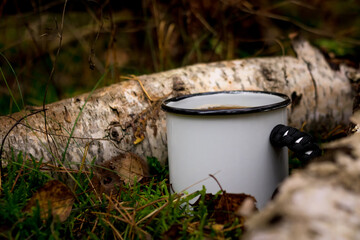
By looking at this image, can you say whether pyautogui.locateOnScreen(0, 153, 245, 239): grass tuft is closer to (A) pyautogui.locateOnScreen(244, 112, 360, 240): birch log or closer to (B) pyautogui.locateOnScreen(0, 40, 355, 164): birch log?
(B) pyautogui.locateOnScreen(0, 40, 355, 164): birch log

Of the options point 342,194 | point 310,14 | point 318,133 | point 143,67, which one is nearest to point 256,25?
point 310,14

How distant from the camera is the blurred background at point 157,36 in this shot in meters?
2.35

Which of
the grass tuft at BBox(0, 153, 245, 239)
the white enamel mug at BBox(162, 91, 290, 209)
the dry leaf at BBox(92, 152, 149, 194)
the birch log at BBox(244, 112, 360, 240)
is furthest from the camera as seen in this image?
the dry leaf at BBox(92, 152, 149, 194)

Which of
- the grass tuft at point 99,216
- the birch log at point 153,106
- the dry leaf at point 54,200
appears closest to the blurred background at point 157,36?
the birch log at point 153,106

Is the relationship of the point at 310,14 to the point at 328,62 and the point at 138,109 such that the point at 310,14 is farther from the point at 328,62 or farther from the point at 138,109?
the point at 138,109

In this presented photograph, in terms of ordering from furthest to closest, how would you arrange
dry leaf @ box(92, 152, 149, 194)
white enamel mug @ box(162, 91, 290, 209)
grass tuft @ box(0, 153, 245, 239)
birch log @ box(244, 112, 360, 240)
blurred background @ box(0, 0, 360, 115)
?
blurred background @ box(0, 0, 360, 115) < dry leaf @ box(92, 152, 149, 194) < white enamel mug @ box(162, 91, 290, 209) < grass tuft @ box(0, 153, 245, 239) < birch log @ box(244, 112, 360, 240)

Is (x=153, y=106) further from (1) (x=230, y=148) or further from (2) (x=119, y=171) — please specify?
(1) (x=230, y=148)

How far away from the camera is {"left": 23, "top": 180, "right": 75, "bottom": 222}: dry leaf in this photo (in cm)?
108

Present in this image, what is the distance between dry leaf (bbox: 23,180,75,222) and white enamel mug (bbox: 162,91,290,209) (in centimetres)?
41

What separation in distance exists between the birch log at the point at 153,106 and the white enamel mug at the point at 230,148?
37 centimetres

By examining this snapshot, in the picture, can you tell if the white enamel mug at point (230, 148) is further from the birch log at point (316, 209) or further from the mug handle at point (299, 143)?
the birch log at point (316, 209)

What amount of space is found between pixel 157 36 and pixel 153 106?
3.60 feet

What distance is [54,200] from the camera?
3.65 ft

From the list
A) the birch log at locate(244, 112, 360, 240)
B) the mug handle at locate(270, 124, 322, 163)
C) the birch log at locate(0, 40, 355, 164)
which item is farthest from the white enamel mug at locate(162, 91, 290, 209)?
the birch log at locate(244, 112, 360, 240)
